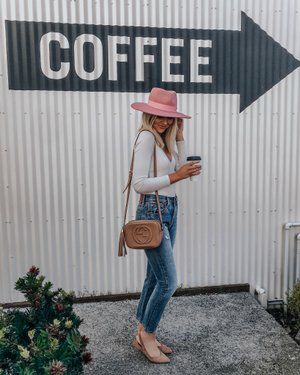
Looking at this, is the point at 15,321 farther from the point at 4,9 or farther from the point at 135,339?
the point at 4,9

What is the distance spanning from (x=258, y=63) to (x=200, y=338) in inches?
101

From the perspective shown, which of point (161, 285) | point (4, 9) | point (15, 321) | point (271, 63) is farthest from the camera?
point (271, 63)

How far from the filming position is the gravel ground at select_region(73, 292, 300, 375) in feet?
9.78

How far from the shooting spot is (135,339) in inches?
126

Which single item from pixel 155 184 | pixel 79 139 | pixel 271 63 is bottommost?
pixel 155 184

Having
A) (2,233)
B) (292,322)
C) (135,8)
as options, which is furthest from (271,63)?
(2,233)

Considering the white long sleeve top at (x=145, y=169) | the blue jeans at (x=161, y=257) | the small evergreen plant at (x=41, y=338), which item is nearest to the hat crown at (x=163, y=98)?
the white long sleeve top at (x=145, y=169)

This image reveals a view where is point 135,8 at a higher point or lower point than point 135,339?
higher

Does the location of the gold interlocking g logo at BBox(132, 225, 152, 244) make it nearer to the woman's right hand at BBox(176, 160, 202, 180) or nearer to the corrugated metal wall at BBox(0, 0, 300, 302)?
the woman's right hand at BBox(176, 160, 202, 180)

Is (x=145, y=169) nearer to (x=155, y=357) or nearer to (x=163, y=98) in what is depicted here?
(x=163, y=98)

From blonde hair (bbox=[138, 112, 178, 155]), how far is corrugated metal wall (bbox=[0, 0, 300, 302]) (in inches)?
42.3

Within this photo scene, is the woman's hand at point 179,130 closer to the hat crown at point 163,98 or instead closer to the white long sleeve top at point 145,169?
the hat crown at point 163,98

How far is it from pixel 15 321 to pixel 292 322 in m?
2.99

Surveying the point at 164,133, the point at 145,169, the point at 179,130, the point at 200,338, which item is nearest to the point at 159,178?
the point at 145,169
